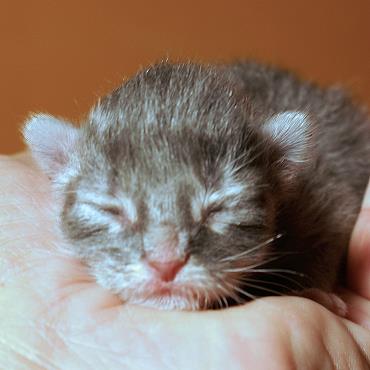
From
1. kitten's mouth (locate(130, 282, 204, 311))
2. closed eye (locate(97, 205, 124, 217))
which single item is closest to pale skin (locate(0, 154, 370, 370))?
kitten's mouth (locate(130, 282, 204, 311))

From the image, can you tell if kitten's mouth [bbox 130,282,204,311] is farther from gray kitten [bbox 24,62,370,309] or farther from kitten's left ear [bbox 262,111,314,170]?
kitten's left ear [bbox 262,111,314,170]

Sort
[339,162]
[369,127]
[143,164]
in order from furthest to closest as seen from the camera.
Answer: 1. [369,127]
2. [339,162]
3. [143,164]

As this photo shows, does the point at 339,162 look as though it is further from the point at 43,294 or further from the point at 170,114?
the point at 43,294

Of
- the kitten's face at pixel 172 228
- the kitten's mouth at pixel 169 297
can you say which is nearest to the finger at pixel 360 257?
the kitten's face at pixel 172 228

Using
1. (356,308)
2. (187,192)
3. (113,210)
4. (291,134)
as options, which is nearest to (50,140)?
(113,210)

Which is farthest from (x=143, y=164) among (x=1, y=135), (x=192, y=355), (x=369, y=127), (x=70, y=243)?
(x=1, y=135)

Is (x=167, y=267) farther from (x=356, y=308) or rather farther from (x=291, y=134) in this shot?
(x=356, y=308)

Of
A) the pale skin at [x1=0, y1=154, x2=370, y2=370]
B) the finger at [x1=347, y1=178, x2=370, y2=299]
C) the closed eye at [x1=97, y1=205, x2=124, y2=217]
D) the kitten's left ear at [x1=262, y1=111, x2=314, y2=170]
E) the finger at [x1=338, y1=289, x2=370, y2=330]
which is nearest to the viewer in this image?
the pale skin at [x1=0, y1=154, x2=370, y2=370]
